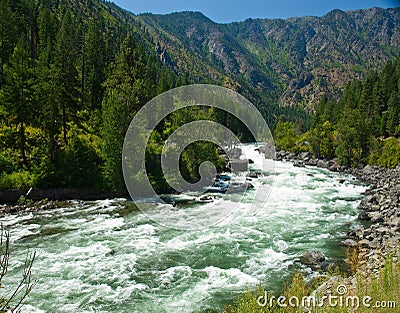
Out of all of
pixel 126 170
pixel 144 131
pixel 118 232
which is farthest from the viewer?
pixel 144 131

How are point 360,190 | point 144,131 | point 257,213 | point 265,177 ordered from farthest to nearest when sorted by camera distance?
point 265,177
point 360,190
point 144,131
point 257,213

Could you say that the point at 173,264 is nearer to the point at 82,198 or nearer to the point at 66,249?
the point at 66,249

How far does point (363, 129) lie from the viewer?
52.0 meters

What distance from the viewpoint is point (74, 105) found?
31203mm

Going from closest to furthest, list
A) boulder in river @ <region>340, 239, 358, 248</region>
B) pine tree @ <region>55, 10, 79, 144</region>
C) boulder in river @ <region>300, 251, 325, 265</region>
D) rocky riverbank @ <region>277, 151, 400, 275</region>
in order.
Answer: rocky riverbank @ <region>277, 151, 400, 275</region>
boulder in river @ <region>300, 251, 325, 265</region>
boulder in river @ <region>340, 239, 358, 248</region>
pine tree @ <region>55, 10, 79, 144</region>

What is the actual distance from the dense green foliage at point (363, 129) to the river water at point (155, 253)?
2643cm

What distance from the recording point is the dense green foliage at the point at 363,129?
49.2 m

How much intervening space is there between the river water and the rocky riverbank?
110 cm

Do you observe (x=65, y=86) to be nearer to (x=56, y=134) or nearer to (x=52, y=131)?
(x=56, y=134)

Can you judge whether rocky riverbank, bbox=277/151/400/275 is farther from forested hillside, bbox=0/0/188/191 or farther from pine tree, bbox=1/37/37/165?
pine tree, bbox=1/37/37/165

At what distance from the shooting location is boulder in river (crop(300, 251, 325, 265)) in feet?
49.6

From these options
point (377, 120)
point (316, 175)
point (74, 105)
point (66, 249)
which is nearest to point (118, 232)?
point (66, 249)

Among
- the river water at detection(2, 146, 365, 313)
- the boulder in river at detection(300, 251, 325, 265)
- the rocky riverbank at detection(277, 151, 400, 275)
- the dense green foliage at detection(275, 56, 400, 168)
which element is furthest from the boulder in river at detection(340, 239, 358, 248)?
the dense green foliage at detection(275, 56, 400, 168)

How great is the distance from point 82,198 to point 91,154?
4113 mm
